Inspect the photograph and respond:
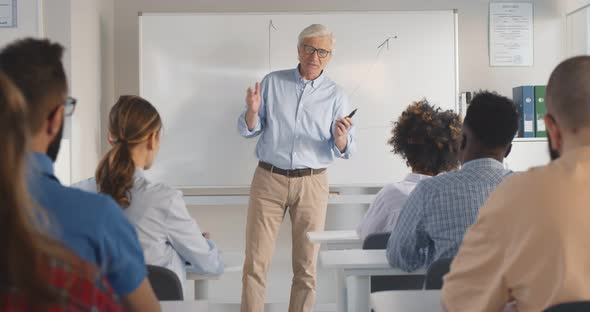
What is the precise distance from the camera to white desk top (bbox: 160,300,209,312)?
5.75ft

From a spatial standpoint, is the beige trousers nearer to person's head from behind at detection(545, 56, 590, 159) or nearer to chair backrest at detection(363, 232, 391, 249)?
chair backrest at detection(363, 232, 391, 249)

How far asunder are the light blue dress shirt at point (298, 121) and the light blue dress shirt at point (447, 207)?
5.61 feet

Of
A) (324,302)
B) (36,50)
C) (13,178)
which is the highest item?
(36,50)

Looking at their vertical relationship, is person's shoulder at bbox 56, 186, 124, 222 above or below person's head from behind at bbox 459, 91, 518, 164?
below

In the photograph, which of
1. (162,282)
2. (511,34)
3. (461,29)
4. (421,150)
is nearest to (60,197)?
(162,282)

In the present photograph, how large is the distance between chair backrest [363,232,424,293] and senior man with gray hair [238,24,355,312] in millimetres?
1152

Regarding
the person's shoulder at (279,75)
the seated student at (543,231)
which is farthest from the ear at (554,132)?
the person's shoulder at (279,75)

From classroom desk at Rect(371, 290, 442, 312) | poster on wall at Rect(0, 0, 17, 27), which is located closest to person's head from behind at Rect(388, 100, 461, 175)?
classroom desk at Rect(371, 290, 442, 312)

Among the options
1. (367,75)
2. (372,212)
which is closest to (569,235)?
(372,212)

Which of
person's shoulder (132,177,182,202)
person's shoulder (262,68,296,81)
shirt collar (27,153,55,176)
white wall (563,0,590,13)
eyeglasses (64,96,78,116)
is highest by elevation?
white wall (563,0,590,13)

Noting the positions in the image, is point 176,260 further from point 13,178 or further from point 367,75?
point 367,75

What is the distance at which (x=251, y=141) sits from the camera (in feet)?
15.7

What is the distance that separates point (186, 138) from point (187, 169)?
0.69 ft

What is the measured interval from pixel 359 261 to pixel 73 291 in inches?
61.4
